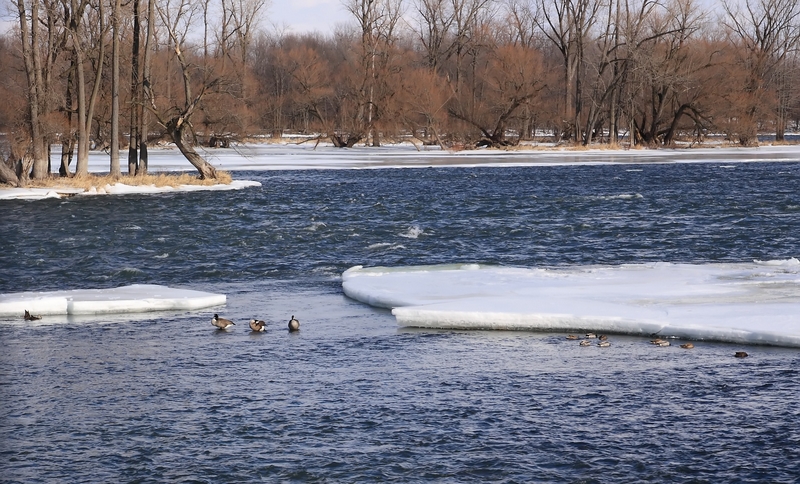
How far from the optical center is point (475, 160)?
174ft

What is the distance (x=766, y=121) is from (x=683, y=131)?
5866 mm

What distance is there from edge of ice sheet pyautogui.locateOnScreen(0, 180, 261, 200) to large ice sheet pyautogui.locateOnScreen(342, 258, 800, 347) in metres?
17.2

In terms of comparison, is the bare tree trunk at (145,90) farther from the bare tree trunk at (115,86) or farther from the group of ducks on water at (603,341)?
the group of ducks on water at (603,341)

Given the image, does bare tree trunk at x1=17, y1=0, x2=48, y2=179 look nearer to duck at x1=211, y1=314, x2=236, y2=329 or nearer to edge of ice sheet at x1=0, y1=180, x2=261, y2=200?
edge of ice sheet at x1=0, y1=180, x2=261, y2=200

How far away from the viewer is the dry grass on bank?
3141 cm

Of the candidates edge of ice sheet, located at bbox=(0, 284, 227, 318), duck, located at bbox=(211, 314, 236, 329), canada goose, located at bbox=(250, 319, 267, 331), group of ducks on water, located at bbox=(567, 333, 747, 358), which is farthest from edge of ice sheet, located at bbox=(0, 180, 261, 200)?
group of ducks on water, located at bbox=(567, 333, 747, 358)

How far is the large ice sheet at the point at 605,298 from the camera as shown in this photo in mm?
11711

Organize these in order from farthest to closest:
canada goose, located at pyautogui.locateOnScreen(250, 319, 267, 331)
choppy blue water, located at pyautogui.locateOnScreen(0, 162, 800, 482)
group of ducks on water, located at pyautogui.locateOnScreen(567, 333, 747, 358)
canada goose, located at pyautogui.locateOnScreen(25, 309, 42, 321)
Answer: canada goose, located at pyautogui.locateOnScreen(25, 309, 42, 321) → canada goose, located at pyautogui.locateOnScreen(250, 319, 267, 331) → group of ducks on water, located at pyautogui.locateOnScreen(567, 333, 747, 358) → choppy blue water, located at pyautogui.locateOnScreen(0, 162, 800, 482)

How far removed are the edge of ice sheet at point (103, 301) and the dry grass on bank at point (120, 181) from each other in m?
17.8

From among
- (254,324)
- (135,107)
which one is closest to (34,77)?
(135,107)

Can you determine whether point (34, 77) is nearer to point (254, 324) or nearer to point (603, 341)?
point (254, 324)

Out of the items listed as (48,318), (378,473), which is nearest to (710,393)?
(378,473)

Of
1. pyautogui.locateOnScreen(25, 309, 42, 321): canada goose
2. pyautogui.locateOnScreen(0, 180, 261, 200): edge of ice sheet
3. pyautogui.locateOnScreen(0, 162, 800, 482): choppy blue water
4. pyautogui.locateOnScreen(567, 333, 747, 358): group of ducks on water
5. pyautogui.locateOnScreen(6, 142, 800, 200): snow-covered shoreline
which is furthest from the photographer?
pyautogui.locateOnScreen(6, 142, 800, 200): snow-covered shoreline

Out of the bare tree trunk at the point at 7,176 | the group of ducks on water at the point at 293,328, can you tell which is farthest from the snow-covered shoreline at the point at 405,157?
the group of ducks on water at the point at 293,328
